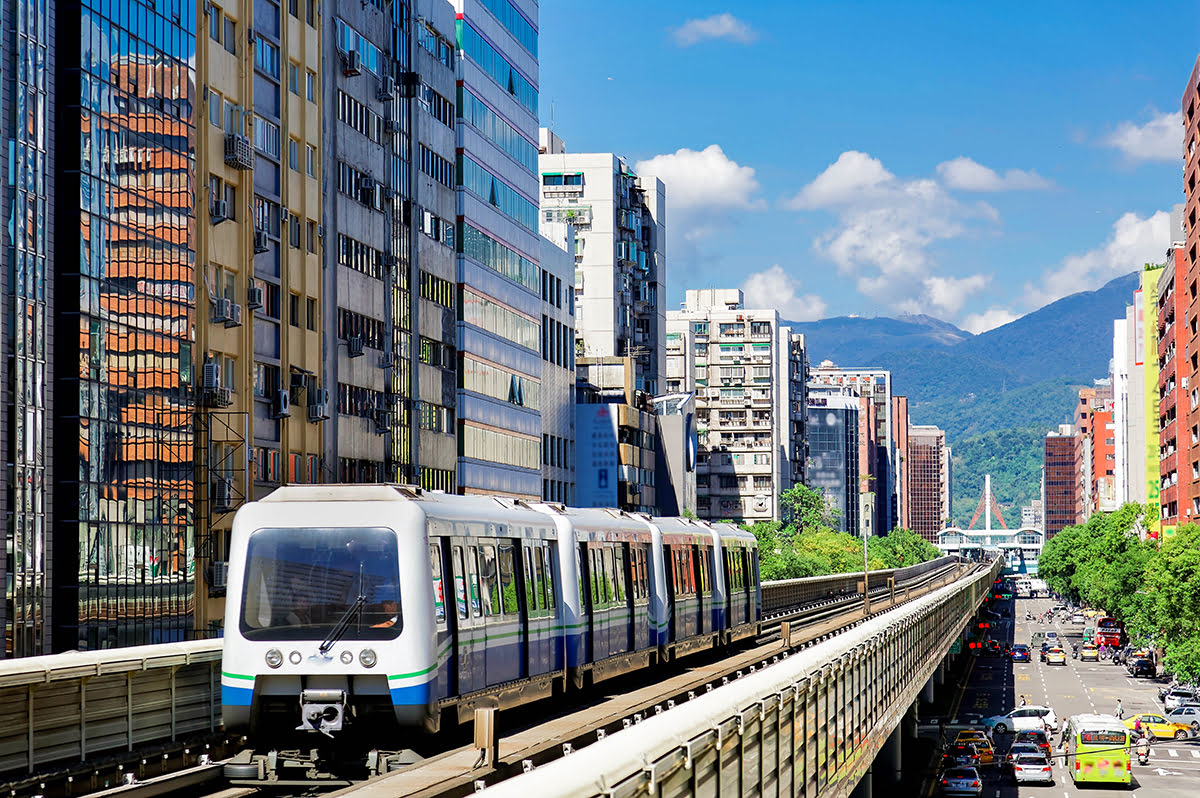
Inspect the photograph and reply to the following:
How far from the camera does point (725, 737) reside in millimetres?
14320

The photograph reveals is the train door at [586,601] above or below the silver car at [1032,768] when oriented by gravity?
above

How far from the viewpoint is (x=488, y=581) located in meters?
23.0

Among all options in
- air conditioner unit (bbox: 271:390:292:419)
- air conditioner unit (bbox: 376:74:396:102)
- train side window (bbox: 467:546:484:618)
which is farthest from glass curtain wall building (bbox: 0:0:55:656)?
air conditioner unit (bbox: 376:74:396:102)

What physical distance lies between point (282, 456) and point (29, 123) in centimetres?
1763

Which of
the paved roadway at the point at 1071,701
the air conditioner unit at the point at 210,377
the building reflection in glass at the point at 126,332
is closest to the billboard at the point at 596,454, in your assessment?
the paved roadway at the point at 1071,701

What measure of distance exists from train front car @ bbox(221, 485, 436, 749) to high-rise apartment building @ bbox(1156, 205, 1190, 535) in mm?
107637

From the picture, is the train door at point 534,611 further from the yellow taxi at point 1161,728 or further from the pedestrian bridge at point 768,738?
the yellow taxi at point 1161,728

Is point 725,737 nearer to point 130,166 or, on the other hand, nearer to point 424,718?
point 424,718

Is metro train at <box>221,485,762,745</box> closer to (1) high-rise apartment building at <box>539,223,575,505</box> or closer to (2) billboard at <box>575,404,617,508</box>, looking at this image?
(1) high-rise apartment building at <box>539,223,575,505</box>

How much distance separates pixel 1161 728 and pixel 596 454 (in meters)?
48.1

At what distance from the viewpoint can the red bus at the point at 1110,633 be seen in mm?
138975

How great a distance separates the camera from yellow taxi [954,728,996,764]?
7269cm

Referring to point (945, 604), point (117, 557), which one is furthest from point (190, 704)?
point (945, 604)

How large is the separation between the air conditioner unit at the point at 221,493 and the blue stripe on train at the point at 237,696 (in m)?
33.0
